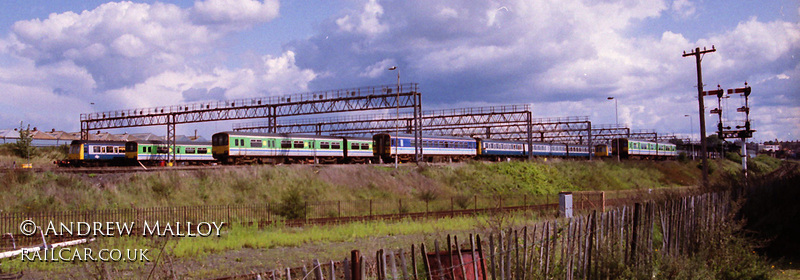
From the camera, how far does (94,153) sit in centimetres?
4453

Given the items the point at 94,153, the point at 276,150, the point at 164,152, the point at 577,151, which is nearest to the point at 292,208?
the point at 276,150

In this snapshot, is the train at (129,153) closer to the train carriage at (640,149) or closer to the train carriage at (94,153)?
the train carriage at (94,153)

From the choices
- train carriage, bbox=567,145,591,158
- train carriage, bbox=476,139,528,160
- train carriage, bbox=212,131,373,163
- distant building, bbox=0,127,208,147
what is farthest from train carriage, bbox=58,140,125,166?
train carriage, bbox=567,145,591,158

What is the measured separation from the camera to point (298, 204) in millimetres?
24594

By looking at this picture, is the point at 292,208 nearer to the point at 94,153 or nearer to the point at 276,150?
the point at 276,150

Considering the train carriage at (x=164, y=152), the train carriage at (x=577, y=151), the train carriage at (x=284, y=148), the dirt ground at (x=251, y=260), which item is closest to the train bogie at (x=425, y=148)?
the train carriage at (x=284, y=148)

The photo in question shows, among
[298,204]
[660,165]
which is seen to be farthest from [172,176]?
[660,165]

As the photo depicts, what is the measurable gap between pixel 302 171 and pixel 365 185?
4.08 meters

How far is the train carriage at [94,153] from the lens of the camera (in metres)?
43.5

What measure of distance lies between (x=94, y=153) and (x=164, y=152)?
17.6 feet

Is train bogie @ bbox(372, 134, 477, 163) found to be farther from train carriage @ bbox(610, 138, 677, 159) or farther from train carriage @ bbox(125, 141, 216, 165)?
train carriage @ bbox(610, 138, 677, 159)

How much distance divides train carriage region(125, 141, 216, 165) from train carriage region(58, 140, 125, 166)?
1.18m

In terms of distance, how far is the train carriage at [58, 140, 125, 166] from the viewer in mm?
43531

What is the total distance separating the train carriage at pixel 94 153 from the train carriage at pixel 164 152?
3.88ft
